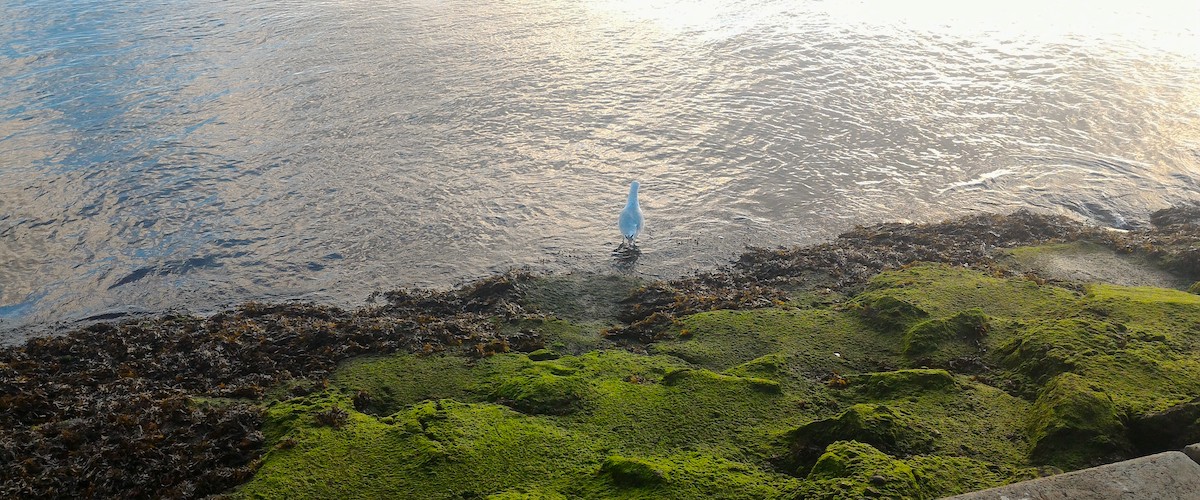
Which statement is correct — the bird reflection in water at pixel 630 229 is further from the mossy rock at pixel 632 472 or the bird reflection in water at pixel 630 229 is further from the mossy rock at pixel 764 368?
the mossy rock at pixel 632 472

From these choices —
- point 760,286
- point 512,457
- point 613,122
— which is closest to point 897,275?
point 760,286

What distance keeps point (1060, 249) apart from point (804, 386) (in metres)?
4.48

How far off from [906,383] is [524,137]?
27.5 feet

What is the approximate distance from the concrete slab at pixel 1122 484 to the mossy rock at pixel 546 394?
2.21 m

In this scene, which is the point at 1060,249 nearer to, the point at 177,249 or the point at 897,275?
the point at 897,275

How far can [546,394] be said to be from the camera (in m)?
4.87

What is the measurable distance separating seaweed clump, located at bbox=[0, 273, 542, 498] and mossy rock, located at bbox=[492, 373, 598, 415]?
860 mm

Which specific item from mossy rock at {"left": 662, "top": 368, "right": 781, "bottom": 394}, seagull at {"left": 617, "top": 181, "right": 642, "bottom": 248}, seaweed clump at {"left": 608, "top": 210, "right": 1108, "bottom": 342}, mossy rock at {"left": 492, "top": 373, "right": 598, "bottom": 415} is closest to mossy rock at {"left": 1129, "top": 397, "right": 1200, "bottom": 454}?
mossy rock at {"left": 662, "top": 368, "right": 781, "bottom": 394}

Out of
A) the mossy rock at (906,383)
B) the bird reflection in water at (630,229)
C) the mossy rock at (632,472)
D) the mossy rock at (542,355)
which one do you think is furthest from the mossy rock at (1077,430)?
the bird reflection in water at (630,229)

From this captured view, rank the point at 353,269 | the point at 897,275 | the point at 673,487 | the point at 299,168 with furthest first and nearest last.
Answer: the point at 299,168 < the point at 353,269 < the point at 897,275 < the point at 673,487

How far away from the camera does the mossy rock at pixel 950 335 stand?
5219 millimetres

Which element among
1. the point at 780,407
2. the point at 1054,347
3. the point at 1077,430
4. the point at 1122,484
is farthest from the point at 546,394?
the point at 1054,347

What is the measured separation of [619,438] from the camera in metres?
4.36

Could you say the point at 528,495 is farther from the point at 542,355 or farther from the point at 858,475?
the point at 542,355
